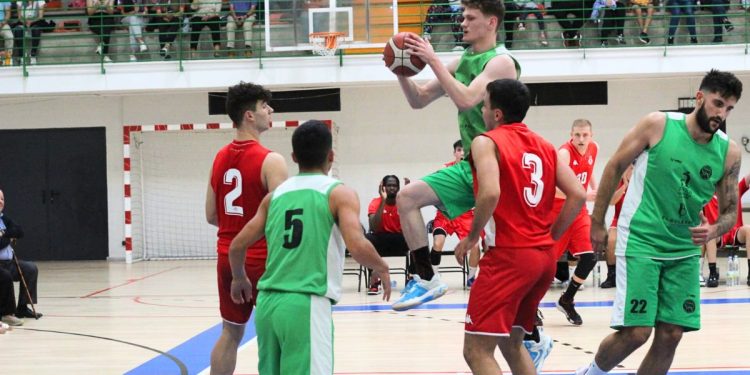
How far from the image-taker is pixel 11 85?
56.0ft

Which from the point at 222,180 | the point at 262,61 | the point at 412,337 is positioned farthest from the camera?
the point at 262,61

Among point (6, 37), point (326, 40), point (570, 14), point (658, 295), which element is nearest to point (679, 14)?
point (570, 14)

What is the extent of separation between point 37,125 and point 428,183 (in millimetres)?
16390

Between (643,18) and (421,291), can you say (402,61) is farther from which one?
(643,18)

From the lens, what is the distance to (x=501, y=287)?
181 inches

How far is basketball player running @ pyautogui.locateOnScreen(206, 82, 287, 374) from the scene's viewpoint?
526 centimetres

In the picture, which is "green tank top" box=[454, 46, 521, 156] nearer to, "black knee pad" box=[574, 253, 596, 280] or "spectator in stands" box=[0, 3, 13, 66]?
"black knee pad" box=[574, 253, 596, 280]

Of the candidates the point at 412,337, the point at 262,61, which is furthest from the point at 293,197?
the point at 262,61

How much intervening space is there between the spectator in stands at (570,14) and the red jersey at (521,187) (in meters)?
12.1

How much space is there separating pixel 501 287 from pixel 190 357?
377 cm

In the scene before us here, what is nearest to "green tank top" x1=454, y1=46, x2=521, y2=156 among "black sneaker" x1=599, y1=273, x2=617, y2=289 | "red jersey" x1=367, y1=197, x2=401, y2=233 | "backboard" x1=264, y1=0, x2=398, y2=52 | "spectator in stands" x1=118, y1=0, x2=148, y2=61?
"red jersey" x1=367, y1=197, x2=401, y2=233

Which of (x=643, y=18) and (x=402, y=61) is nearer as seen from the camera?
(x=402, y=61)

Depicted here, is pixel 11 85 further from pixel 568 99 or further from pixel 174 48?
pixel 568 99

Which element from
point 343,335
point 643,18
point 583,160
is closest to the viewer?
point 343,335
